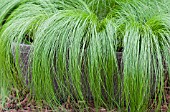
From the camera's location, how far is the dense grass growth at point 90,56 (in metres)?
1.47

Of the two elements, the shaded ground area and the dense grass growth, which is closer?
the dense grass growth

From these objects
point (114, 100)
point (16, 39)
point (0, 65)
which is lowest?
point (114, 100)

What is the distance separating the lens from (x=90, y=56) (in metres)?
1.50

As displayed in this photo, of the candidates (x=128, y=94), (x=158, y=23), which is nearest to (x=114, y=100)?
(x=128, y=94)

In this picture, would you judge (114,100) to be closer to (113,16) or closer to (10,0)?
(113,16)

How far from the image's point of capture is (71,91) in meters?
1.65

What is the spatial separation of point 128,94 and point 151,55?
0.21 m

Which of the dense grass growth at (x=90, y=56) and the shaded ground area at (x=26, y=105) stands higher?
the dense grass growth at (x=90, y=56)

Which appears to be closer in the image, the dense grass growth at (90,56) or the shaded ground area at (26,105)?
the dense grass growth at (90,56)

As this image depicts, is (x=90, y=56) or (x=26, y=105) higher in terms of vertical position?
(x=90, y=56)

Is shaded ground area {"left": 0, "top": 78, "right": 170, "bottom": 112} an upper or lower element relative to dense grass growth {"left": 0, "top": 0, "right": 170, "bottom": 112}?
lower

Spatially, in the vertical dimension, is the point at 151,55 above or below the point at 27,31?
below

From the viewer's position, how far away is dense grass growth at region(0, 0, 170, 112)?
147 centimetres

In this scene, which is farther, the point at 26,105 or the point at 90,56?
the point at 26,105
